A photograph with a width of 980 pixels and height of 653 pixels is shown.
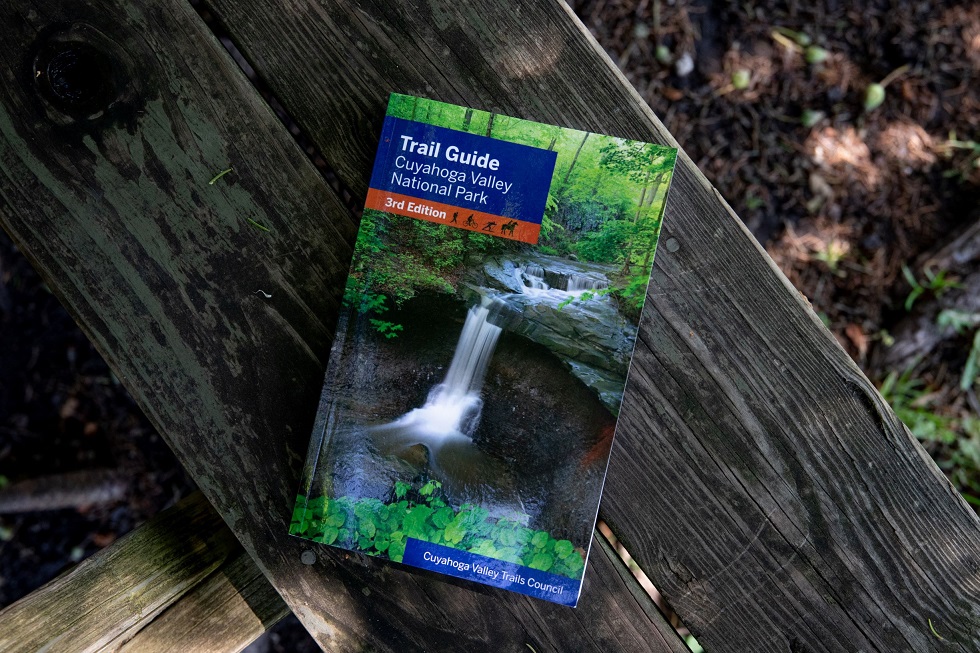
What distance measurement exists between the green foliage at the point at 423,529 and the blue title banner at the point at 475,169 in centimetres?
65

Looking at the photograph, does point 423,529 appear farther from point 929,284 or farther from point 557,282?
point 929,284

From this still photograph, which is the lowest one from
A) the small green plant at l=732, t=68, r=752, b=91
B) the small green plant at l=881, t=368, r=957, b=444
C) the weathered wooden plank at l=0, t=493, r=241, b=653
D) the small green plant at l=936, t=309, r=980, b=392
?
the weathered wooden plank at l=0, t=493, r=241, b=653

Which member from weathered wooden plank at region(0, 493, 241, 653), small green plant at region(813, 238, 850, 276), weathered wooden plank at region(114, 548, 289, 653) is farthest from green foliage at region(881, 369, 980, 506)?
weathered wooden plank at region(0, 493, 241, 653)

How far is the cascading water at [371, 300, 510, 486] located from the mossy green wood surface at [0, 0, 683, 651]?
228 mm

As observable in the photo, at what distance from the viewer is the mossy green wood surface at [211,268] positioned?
1.42 meters

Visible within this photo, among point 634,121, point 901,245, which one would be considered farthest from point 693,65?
point 634,121

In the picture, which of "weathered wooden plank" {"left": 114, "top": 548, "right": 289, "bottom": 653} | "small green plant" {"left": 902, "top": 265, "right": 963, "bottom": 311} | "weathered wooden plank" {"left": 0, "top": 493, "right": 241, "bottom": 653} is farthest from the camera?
"small green plant" {"left": 902, "top": 265, "right": 963, "bottom": 311}

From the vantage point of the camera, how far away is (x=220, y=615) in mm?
1538

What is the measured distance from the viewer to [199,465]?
146cm

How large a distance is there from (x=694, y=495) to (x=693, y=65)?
170 centimetres

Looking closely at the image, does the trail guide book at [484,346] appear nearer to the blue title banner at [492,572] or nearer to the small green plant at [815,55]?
the blue title banner at [492,572]

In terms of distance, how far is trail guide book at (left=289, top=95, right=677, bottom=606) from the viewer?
1424 millimetres

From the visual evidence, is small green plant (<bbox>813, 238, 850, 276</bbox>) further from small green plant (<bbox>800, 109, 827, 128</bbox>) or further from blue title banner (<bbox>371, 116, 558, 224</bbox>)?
blue title banner (<bbox>371, 116, 558, 224</bbox>)

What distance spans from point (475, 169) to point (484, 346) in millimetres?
399
